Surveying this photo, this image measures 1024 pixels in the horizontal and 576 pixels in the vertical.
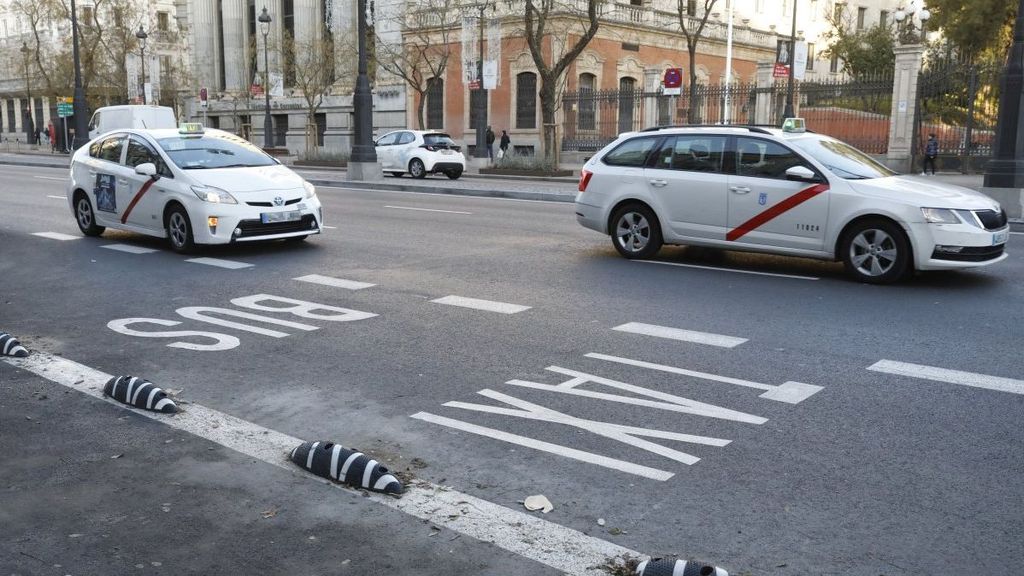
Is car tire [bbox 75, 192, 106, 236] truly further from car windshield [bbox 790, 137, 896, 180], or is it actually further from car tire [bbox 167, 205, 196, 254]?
car windshield [bbox 790, 137, 896, 180]

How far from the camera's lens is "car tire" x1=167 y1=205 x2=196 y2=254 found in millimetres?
12000

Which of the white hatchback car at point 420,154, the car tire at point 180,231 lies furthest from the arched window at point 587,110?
the car tire at point 180,231

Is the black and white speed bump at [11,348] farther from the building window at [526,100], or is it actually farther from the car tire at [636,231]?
the building window at [526,100]

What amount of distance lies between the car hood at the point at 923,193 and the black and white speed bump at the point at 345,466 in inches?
270

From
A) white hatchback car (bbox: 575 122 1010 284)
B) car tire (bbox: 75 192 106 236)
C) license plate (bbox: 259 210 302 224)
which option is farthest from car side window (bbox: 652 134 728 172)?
car tire (bbox: 75 192 106 236)

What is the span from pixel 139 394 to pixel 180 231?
673cm

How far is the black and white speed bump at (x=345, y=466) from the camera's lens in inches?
178

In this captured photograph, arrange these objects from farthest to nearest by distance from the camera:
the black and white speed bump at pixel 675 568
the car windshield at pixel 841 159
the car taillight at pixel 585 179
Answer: the car taillight at pixel 585 179
the car windshield at pixel 841 159
the black and white speed bump at pixel 675 568

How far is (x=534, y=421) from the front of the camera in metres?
5.52

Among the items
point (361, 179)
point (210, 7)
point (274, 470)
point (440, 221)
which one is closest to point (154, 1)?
point (210, 7)

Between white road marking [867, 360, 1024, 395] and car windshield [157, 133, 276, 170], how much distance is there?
8818 mm

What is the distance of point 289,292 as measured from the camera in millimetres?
9594

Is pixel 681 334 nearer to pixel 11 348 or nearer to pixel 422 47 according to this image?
pixel 11 348

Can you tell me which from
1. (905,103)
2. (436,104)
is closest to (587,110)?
(905,103)
